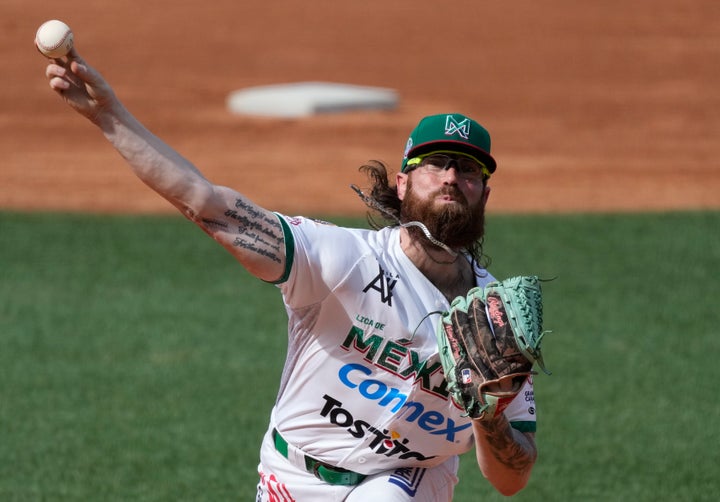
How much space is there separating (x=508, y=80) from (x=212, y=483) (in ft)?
55.2

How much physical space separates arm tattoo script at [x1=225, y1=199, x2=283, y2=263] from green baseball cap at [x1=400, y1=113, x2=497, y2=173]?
83 cm

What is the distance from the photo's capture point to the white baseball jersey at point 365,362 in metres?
4.20

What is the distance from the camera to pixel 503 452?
4.30m

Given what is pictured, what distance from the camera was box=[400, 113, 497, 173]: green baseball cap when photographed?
4422 millimetres

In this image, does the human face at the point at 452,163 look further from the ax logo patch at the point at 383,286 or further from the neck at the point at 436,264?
the ax logo patch at the point at 383,286

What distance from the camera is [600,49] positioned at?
24.6 metres

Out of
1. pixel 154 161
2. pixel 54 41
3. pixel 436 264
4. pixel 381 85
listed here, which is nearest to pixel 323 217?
pixel 381 85

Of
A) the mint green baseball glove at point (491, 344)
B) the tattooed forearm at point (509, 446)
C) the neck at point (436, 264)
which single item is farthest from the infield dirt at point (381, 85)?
the mint green baseball glove at point (491, 344)

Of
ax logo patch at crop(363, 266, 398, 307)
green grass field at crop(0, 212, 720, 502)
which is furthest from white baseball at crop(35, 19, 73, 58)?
green grass field at crop(0, 212, 720, 502)

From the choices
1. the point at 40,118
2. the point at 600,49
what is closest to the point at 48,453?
the point at 40,118

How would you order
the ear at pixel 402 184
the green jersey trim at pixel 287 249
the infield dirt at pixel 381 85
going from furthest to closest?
the infield dirt at pixel 381 85
the ear at pixel 402 184
the green jersey trim at pixel 287 249

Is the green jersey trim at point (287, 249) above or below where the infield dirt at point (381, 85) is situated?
below

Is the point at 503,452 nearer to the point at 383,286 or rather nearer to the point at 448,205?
the point at 383,286

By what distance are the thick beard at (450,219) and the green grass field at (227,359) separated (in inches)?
118
